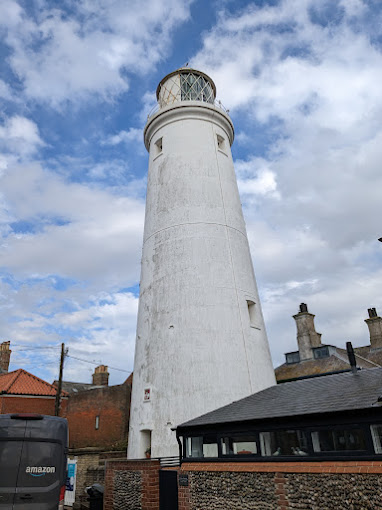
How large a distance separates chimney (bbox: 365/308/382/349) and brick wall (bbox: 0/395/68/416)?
63.9ft

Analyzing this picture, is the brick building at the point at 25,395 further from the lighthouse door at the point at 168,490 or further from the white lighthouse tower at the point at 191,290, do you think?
the lighthouse door at the point at 168,490

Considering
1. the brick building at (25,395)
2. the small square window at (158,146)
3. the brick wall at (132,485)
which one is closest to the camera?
the brick wall at (132,485)

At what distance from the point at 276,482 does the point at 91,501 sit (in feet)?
22.9

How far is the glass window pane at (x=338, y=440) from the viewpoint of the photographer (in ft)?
23.4

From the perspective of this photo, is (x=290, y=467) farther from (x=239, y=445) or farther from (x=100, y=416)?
(x=100, y=416)

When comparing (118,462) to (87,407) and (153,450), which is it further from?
(87,407)

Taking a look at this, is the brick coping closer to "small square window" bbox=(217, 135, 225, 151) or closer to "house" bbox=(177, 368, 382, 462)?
"house" bbox=(177, 368, 382, 462)

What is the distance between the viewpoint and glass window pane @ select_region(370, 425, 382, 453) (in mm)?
6844

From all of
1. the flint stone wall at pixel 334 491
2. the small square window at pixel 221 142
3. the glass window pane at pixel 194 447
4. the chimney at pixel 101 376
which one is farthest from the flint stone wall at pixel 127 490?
the chimney at pixel 101 376

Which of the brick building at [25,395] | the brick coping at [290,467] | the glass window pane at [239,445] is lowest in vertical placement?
the brick coping at [290,467]

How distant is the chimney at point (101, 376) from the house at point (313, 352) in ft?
41.8

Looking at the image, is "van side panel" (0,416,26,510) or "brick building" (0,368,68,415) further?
"brick building" (0,368,68,415)

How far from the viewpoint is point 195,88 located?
19109 mm

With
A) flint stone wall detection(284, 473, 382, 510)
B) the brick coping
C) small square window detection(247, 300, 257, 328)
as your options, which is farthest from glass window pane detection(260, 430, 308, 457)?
small square window detection(247, 300, 257, 328)
